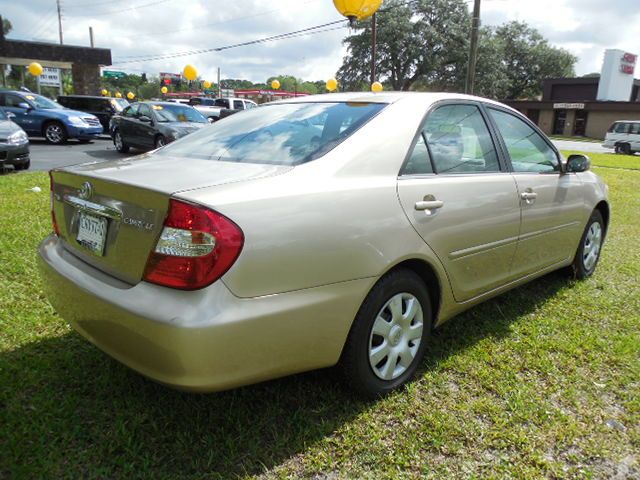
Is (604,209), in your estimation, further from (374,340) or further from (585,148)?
(585,148)

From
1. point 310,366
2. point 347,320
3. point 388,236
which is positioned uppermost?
point 388,236

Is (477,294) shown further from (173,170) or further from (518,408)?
(173,170)

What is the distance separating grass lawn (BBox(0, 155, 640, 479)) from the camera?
205cm

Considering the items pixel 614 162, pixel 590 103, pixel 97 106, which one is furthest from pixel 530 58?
pixel 97 106

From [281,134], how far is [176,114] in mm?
11124

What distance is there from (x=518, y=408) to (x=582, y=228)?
2.14 m

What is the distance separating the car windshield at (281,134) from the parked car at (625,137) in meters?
28.8

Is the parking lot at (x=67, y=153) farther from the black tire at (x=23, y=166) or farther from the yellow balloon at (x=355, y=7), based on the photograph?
the yellow balloon at (x=355, y=7)

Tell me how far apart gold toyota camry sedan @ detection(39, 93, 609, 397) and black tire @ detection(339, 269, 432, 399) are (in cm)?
1

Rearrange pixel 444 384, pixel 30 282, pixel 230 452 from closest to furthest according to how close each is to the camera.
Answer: pixel 230 452, pixel 444 384, pixel 30 282

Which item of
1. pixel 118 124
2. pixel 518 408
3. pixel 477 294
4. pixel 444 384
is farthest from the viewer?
pixel 118 124

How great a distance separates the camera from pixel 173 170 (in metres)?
2.19

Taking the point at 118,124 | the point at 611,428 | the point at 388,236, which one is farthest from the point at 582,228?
the point at 118,124

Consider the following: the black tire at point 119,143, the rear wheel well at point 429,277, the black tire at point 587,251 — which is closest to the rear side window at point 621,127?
the black tire at point 119,143
